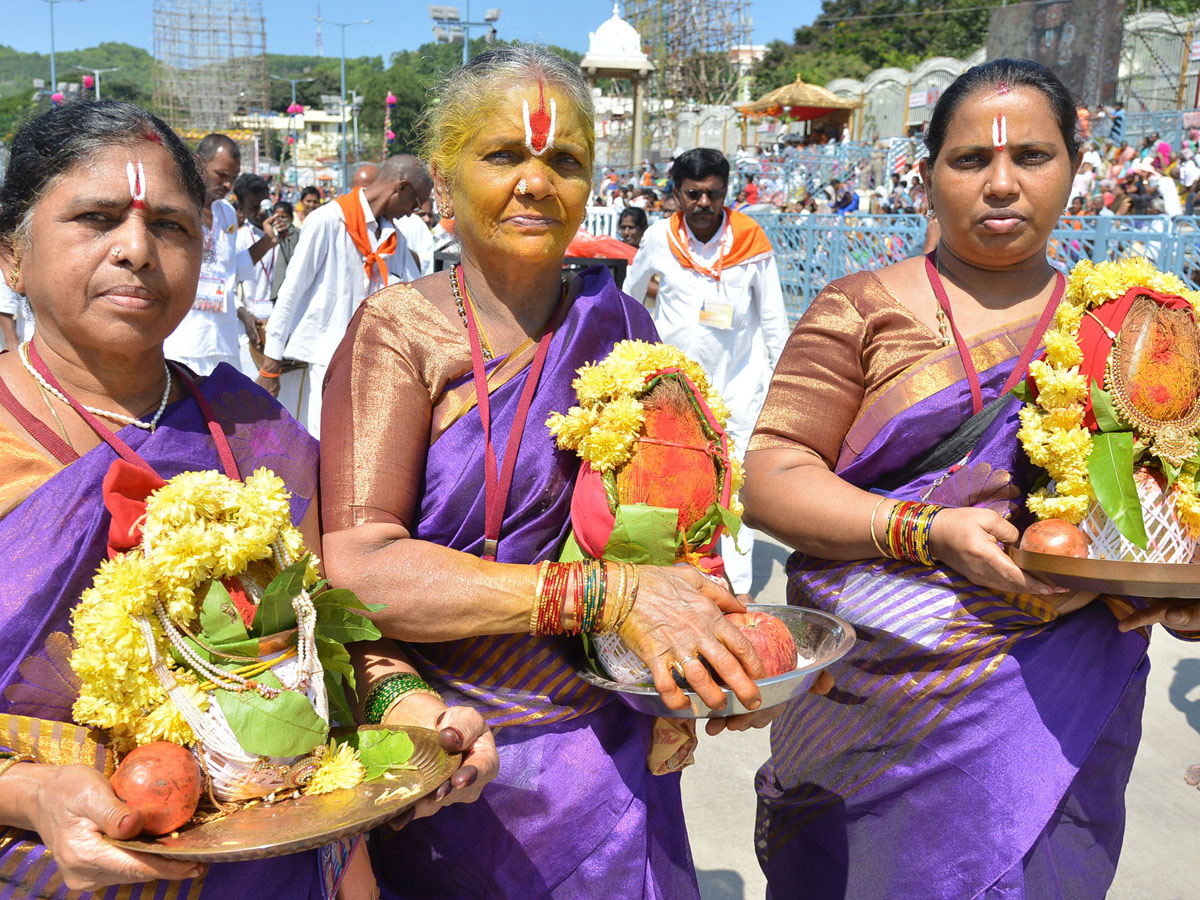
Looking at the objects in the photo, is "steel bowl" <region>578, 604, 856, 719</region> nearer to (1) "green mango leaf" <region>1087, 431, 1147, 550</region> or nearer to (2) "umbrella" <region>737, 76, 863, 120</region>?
(1) "green mango leaf" <region>1087, 431, 1147, 550</region>

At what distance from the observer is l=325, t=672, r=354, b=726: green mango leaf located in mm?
1741

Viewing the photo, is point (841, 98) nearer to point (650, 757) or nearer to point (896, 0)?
point (896, 0)

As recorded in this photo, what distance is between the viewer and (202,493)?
1525mm

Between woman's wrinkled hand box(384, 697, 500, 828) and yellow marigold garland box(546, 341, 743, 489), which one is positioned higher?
yellow marigold garland box(546, 341, 743, 489)

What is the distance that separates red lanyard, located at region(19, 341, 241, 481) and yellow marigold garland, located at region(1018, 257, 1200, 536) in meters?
1.54

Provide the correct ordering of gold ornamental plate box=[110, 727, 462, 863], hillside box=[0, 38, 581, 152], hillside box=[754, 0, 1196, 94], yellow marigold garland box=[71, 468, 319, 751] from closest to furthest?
gold ornamental plate box=[110, 727, 462, 863] < yellow marigold garland box=[71, 468, 319, 751] < hillside box=[754, 0, 1196, 94] < hillside box=[0, 38, 581, 152]

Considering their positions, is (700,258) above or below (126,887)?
above

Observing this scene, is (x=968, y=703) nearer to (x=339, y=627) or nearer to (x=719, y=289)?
(x=339, y=627)

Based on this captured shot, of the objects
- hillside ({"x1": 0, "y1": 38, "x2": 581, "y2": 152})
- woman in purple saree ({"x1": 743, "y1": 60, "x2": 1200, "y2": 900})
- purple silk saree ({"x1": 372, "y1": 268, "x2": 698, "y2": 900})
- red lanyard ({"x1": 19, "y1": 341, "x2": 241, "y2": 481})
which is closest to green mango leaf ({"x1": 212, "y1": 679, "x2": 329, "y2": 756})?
red lanyard ({"x1": 19, "y1": 341, "x2": 241, "y2": 481})

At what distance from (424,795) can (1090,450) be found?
4.66ft

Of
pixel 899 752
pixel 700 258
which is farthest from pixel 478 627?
pixel 700 258

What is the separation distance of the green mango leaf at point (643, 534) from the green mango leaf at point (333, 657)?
1.57ft

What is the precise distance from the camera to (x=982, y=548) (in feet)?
6.64

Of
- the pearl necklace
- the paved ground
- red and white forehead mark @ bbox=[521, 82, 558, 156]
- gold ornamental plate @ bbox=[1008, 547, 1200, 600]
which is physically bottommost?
the paved ground
